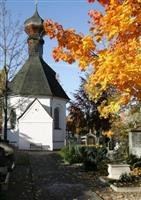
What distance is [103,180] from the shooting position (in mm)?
18078

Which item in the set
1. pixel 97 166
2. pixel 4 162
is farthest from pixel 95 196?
pixel 97 166

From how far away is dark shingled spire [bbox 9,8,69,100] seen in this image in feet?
168

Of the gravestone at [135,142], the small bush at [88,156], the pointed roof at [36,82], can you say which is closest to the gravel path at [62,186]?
the small bush at [88,156]

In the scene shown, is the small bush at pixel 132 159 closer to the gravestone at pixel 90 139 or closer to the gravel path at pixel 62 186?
the gravel path at pixel 62 186

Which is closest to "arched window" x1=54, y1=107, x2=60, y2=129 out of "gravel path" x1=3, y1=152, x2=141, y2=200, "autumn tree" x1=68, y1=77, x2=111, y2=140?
"autumn tree" x1=68, y1=77, x2=111, y2=140

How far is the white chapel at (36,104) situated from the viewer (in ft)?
159

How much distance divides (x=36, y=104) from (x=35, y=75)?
5.46 meters

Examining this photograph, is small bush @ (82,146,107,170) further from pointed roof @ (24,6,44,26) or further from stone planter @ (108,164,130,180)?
pointed roof @ (24,6,44,26)

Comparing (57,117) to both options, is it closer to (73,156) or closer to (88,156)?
(73,156)

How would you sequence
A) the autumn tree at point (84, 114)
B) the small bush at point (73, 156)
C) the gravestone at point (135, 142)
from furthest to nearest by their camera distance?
the autumn tree at point (84, 114), the small bush at point (73, 156), the gravestone at point (135, 142)

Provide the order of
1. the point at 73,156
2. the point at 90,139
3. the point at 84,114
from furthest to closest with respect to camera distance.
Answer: the point at 84,114
the point at 90,139
the point at 73,156

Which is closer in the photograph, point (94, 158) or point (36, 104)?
point (94, 158)

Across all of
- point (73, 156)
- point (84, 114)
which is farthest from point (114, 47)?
point (84, 114)

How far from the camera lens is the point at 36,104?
49.0m
